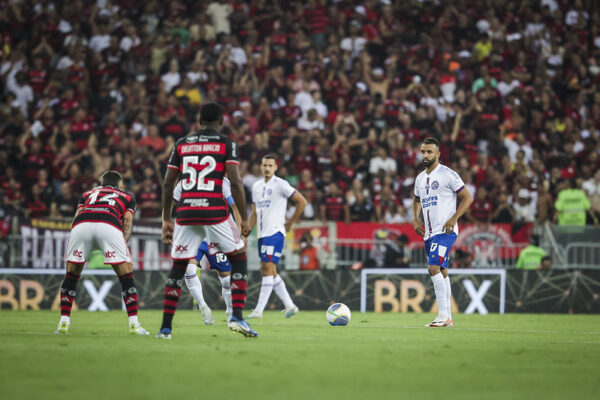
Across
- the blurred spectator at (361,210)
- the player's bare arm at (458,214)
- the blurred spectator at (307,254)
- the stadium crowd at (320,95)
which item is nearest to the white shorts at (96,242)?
the player's bare arm at (458,214)

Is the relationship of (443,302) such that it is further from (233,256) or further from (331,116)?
(331,116)

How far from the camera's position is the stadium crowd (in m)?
23.4

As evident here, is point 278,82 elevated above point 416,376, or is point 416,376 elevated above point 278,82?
point 278,82

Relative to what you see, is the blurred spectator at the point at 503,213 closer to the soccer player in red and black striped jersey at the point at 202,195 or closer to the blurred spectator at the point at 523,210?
the blurred spectator at the point at 523,210

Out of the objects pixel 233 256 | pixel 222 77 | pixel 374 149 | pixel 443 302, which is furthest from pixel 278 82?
pixel 233 256

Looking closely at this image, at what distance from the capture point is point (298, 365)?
299 inches

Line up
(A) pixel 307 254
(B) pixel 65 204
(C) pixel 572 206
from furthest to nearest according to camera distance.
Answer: (B) pixel 65 204 < (C) pixel 572 206 < (A) pixel 307 254

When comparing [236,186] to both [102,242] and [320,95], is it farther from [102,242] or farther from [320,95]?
[320,95]

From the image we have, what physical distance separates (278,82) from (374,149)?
4059 millimetres

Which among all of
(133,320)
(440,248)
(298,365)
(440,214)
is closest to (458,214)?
(440,214)

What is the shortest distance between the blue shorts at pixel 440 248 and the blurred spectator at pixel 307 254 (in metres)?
7.61

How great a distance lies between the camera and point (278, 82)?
26516 millimetres

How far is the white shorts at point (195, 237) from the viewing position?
9758mm

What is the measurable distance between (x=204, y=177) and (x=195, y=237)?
0.69m
